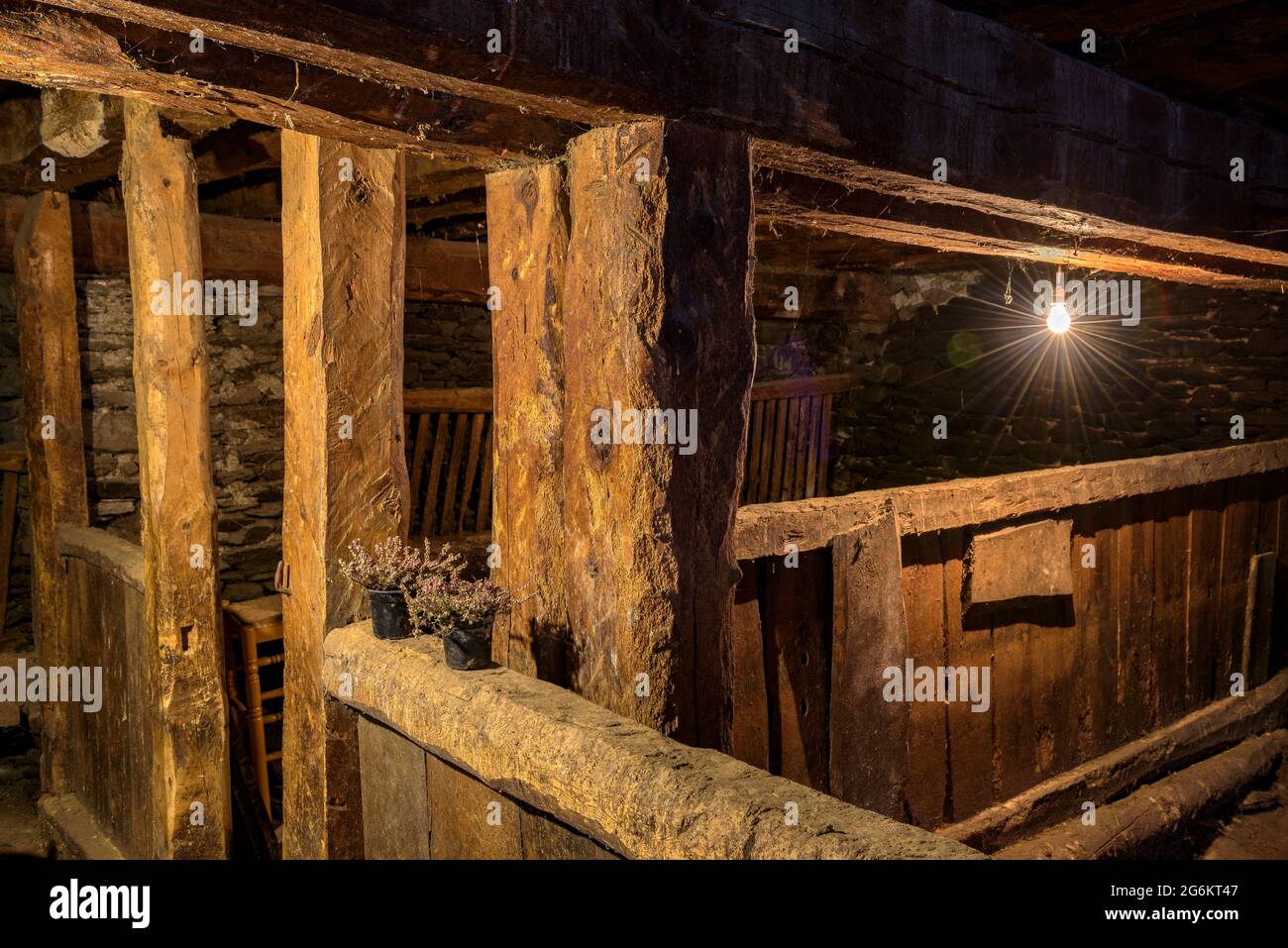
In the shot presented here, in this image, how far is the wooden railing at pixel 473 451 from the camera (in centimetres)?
638

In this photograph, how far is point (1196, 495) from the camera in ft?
17.0

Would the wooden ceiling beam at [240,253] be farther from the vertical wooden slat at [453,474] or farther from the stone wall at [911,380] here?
the vertical wooden slat at [453,474]

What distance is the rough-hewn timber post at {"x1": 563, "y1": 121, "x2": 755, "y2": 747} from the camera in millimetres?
2217

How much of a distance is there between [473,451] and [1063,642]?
3.85m

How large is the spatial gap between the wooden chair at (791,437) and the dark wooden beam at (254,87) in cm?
579

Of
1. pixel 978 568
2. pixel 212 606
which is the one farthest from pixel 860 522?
pixel 212 606

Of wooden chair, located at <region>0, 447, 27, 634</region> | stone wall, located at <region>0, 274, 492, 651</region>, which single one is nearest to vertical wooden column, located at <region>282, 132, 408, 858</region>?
stone wall, located at <region>0, 274, 492, 651</region>

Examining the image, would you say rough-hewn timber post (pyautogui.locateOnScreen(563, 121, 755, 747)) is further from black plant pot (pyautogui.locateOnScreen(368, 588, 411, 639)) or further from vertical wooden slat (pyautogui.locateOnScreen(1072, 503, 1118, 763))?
vertical wooden slat (pyautogui.locateOnScreen(1072, 503, 1118, 763))

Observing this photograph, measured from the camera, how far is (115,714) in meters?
4.63

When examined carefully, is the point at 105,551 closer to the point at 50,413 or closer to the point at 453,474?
the point at 50,413

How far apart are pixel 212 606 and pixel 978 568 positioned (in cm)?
319

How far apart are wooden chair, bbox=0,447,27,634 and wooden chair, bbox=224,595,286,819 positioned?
127 cm

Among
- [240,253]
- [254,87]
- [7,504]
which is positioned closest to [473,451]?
[240,253]
